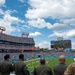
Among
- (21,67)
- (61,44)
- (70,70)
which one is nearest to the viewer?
(70,70)

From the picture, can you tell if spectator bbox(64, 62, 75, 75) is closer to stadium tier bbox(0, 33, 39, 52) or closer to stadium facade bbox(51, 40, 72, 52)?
stadium tier bbox(0, 33, 39, 52)

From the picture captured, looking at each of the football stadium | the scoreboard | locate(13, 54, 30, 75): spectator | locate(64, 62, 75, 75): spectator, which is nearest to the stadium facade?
the scoreboard

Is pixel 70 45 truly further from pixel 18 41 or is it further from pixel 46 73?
pixel 46 73

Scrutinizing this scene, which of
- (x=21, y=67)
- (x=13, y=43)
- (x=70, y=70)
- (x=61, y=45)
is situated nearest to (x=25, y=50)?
(x=13, y=43)

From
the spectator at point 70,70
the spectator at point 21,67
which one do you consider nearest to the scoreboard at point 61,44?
the spectator at point 21,67

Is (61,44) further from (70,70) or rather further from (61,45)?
(70,70)

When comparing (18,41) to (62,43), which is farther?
(62,43)

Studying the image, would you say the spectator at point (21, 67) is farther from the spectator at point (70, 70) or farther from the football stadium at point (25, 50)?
the football stadium at point (25, 50)

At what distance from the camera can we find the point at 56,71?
6641 millimetres

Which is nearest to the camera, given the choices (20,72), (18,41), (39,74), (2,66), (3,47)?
(39,74)

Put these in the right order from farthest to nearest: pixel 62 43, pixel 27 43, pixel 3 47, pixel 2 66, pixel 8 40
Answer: pixel 62 43 → pixel 27 43 → pixel 8 40 → pixel 3 47 → pixel 2 66

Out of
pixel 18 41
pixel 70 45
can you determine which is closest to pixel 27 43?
→ pixel 18 41

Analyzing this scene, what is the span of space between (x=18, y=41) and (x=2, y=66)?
89.7 metres

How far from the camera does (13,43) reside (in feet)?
307
